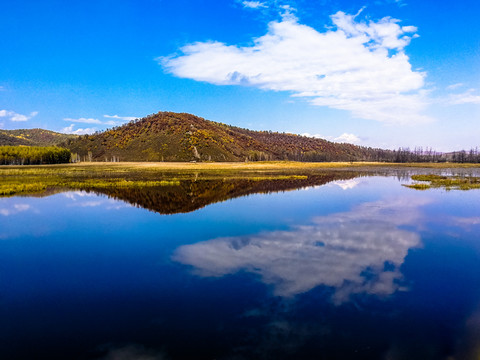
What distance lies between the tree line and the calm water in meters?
127

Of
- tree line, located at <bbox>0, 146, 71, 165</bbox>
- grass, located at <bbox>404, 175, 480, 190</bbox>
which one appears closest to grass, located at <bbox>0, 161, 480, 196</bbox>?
grass, located at <bbox>404, 175, 480, 190</bbox>

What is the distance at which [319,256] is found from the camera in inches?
589

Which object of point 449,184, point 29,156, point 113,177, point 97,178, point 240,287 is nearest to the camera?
point 240,287

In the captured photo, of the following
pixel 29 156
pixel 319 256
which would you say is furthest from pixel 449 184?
pixel 29 156

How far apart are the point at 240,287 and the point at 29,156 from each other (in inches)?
5856

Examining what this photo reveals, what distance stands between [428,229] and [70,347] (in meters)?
21.0

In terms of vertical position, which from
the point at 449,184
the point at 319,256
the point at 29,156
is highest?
the point at 29,156

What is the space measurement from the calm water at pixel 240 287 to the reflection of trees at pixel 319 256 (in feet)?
0.28

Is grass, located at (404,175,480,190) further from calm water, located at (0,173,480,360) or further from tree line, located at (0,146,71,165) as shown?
tree line, located at (0,146,71,165)

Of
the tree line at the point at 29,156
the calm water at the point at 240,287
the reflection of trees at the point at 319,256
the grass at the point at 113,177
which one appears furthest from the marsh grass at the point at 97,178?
the tree line at the point at 29,156

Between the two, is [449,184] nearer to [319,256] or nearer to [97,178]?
[319,256]

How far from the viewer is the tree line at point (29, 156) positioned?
129 meters

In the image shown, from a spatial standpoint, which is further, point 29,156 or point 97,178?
point 29,156

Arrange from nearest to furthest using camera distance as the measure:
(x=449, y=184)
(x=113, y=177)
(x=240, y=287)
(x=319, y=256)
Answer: (x=240, y=287)
(x=319, y=256)
(x=449, y=184)
(x=113, y=177)
